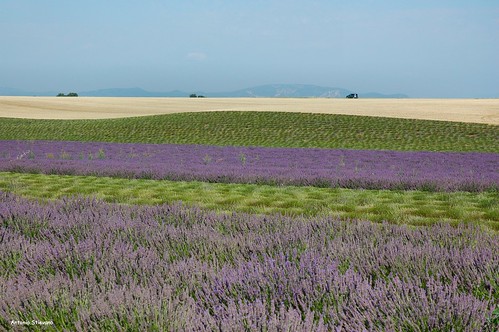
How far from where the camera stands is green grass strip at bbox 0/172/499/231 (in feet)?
26.1

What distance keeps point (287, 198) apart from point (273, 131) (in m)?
21.6

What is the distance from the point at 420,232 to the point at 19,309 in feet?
11.3

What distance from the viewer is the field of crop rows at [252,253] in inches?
105

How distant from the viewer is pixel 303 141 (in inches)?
1097

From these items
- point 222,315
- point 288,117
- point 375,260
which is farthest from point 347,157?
point 288,117

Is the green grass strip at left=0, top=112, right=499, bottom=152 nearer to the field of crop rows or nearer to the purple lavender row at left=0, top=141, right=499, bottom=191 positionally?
the purple lavender row at left=0, top=141, right=499, bottom=191

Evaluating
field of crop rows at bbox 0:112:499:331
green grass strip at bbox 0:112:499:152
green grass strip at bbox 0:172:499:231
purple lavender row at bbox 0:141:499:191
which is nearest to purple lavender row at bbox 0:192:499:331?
field of crop rows at bbox 0:112:499:331

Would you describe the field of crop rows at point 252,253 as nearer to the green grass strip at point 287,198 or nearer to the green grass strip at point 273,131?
the green grass strip at point 287,198

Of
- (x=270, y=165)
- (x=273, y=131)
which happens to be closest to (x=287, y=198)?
(x=270, y=165)

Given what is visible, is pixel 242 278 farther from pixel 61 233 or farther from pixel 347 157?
pixel 347 157

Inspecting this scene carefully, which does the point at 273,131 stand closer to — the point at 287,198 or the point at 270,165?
the point at 270,165

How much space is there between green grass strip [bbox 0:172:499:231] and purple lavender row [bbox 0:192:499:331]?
2.36 m

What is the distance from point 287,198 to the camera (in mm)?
9656

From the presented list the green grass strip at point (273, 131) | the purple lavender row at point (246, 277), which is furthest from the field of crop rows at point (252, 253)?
the green grass strip at point (273, 131)
